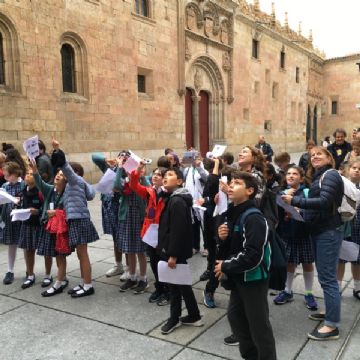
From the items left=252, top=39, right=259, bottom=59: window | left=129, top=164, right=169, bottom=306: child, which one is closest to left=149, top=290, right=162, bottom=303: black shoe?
left=129, top=164, right=169, bottom=306: child

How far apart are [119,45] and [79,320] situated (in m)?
11.2

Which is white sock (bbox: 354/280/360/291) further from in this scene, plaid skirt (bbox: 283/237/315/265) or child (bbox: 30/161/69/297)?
child (bbox: 30/161/69/297)

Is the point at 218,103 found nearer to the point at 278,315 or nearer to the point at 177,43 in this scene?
the point at 177,43

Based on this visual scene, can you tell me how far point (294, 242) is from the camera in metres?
4.05

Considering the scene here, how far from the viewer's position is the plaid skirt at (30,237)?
473 centimetres

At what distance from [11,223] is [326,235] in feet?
12.8

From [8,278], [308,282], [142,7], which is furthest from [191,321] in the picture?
[142,7]

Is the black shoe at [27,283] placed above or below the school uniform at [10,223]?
below

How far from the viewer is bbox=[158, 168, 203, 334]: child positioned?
135 inches

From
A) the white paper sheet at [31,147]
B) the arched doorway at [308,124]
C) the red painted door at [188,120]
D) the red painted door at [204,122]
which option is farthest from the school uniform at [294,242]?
the arched doorway at [308,124]

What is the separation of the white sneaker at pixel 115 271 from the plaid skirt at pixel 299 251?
2309mm

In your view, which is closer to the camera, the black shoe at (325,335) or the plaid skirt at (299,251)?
the black shoe at (325,335)

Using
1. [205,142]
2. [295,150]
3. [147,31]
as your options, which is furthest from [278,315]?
[295,150]

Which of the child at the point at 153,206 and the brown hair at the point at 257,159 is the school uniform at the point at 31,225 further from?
the brown hair at the point at 257,159
